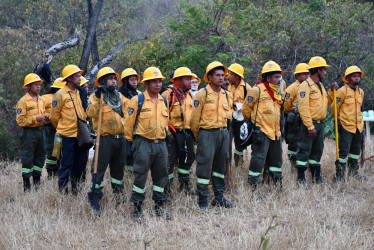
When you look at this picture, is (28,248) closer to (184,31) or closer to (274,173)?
(274,173)

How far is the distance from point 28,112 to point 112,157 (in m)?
2.26

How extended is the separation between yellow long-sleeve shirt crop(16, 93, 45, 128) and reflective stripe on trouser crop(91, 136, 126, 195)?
6.83ft

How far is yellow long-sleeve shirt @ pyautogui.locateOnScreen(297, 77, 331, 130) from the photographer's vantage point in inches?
287

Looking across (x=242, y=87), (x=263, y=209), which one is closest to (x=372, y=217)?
(x=263, y=209)

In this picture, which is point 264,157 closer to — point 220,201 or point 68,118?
point 220,201

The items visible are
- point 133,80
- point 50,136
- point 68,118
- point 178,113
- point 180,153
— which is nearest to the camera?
point 68,118

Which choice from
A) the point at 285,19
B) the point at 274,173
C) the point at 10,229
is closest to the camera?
the point at 10,229

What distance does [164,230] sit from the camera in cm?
544

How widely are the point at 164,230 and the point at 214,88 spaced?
2354 mm

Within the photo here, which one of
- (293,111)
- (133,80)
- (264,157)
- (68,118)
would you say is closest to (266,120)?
(264,157)

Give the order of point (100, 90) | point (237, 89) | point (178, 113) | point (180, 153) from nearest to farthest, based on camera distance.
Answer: point (100, 90), point (178, 113), point (180, 153), point (237, 89)

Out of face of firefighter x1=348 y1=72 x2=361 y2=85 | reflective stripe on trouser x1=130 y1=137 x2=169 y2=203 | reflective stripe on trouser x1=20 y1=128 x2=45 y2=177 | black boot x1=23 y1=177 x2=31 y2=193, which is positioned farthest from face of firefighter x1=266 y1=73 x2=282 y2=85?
black boot x1=23 y1=177 x2=31 y2=193

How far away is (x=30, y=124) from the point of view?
7699 millimetres

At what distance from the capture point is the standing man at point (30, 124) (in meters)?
7.68
